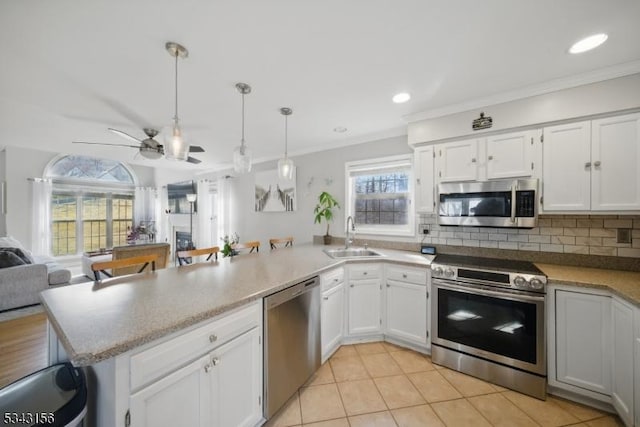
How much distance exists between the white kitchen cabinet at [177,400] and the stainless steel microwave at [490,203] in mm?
2339

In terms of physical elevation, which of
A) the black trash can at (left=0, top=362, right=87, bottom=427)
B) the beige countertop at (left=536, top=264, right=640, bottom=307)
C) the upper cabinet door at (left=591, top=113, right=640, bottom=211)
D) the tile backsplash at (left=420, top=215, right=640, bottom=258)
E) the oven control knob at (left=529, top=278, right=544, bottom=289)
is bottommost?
the black trash can at (left=0, top=362, right=87, bottom=427)

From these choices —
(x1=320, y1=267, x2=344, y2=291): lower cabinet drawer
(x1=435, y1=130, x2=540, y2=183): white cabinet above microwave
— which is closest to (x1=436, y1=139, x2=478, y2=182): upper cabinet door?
(x1=435, y1=130, x2=540, y2=183): white cabinet above microwave

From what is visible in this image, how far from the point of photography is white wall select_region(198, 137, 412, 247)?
330 cm

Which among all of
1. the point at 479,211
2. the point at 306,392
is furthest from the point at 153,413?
the point at 479,211

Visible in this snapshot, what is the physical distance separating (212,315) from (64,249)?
23.2 feet

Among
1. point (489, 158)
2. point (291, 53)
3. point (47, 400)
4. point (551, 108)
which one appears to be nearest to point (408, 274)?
point (489, 158)

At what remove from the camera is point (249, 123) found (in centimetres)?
288

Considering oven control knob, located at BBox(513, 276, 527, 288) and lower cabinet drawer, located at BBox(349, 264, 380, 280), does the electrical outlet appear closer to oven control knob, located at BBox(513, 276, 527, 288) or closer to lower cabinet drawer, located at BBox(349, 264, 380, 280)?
oven control knob, located at BBox(513, 276, 527, 288)

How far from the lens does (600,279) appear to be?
5.60 ft

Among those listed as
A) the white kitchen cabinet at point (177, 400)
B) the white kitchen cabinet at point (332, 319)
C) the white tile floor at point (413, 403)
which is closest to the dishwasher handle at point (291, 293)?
the white kitchen cabinet at point (332, 319)

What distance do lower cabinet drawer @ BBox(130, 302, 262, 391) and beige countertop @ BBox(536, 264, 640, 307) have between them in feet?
7.21

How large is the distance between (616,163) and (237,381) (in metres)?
3.06

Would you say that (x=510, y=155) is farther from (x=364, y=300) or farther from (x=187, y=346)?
(x=187, y=346)

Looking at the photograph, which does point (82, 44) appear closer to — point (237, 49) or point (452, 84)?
point (237, 49)
